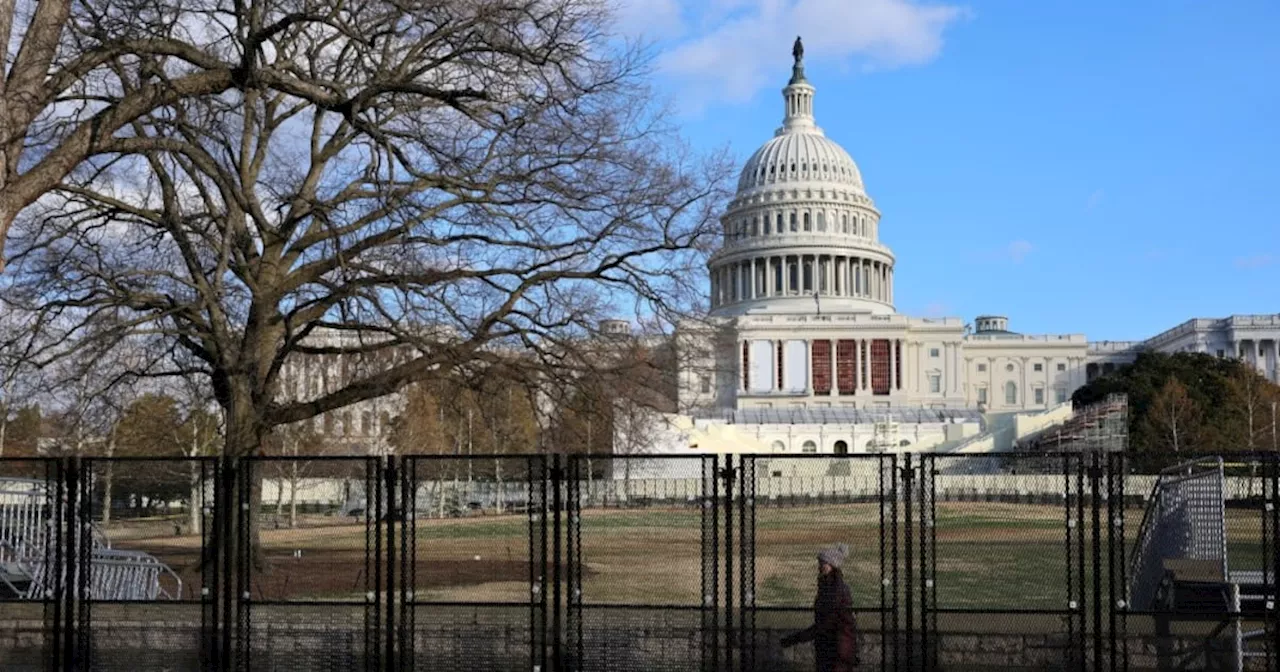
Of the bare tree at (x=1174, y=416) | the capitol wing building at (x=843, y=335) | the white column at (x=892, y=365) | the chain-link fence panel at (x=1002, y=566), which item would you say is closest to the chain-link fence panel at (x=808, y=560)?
the chain-link fence panel at (x=1002, y=566)

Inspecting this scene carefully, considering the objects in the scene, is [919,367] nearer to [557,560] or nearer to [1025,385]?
[1025,385]

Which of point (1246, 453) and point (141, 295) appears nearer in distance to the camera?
point (1246, 453)

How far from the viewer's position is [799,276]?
526 ft

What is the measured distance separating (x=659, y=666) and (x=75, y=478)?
6.24m

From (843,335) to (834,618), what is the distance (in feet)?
447

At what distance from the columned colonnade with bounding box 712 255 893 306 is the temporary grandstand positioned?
14081 centimetres

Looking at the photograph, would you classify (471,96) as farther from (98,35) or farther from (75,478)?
(75,478)

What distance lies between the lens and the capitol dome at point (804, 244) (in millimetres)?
158750

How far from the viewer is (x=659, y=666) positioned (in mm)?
15836

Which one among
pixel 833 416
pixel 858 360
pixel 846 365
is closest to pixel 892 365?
pixel 858 360

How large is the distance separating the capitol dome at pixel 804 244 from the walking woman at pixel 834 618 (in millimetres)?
141035

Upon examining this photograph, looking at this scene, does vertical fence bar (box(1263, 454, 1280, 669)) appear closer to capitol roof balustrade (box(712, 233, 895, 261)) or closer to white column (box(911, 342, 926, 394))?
white column (box(911, 342, 926, 394))

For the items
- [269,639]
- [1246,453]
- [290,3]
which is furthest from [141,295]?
[1246,453]

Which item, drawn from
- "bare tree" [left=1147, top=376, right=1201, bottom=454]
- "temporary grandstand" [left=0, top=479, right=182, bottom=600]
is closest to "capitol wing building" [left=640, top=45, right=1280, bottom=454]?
"bare tree" [left=1147, top=376, right=1201, bottom=454]
